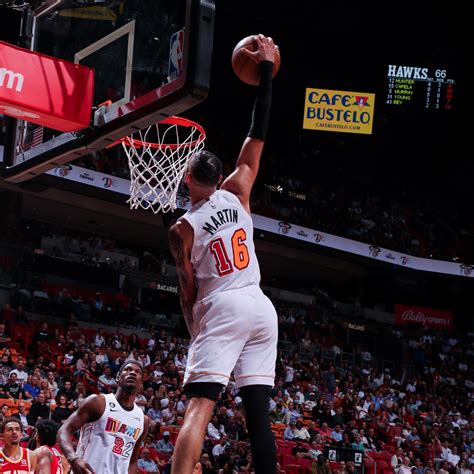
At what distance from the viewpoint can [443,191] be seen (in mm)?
27891

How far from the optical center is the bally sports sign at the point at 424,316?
84.2 feet

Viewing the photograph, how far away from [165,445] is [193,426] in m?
8.97

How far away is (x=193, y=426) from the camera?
302 centimetres

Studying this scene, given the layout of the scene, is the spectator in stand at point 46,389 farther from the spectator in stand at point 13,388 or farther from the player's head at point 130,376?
the player's head at point 130,376

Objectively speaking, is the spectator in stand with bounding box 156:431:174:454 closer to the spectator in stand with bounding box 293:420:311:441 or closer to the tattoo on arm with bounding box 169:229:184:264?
the spectator in stand with bounding box 293:420:311:441

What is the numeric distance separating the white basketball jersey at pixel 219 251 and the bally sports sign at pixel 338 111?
59.4ft

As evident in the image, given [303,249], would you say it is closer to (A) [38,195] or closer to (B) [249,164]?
(A) [38,195]

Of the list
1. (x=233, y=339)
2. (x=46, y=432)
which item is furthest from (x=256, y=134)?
(x=46, y=432)

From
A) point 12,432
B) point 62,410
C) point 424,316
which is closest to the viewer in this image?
point 12,432

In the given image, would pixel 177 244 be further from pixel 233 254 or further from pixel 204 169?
pixel 204 169

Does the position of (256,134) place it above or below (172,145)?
below

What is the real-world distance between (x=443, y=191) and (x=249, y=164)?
25.4 metres

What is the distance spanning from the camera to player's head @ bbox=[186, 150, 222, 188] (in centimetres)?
339

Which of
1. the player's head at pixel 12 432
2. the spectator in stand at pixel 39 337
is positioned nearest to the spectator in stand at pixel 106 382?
the spectator in stand at pixel 39 337
